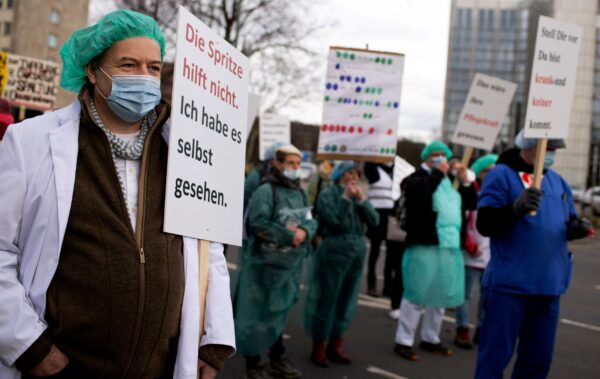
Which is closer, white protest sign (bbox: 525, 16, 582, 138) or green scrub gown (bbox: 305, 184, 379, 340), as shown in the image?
white protest sign (bbox: 525, 16, 582, 138)

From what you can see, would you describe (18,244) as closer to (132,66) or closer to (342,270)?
(132,66)

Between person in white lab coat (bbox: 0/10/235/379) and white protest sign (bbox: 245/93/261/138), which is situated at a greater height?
white protest sign (bbox: 245/93/261/138)

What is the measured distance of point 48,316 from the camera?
6.41ft

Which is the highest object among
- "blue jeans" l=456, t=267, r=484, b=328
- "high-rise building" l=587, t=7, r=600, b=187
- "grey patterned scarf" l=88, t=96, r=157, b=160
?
"high-rise building" l=587, t=7, r=600, b=187

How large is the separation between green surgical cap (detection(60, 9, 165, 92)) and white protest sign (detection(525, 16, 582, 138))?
2.48 meters

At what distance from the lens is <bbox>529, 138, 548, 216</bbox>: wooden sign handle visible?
368 centimetres

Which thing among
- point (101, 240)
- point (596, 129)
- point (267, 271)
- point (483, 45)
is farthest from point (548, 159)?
point (483, 45)

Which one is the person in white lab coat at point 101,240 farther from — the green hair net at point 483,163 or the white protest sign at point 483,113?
the white protest sign at point 483,113

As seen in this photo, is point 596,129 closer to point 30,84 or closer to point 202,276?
point 30,84

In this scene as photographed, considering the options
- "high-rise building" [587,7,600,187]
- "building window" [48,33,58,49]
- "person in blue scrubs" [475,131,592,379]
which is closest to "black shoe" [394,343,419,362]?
"person in blue scrubs" [475,131,592,379]

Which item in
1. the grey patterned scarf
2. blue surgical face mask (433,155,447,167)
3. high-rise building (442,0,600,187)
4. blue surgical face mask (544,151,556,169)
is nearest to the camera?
the grey patterned scarf

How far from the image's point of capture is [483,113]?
700 cm

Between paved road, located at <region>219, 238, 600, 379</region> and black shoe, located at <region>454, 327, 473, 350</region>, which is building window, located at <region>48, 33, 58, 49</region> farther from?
black shoe, located at <region>454, 327, 473, 350</region>

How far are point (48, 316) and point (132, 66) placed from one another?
2.78 ft
